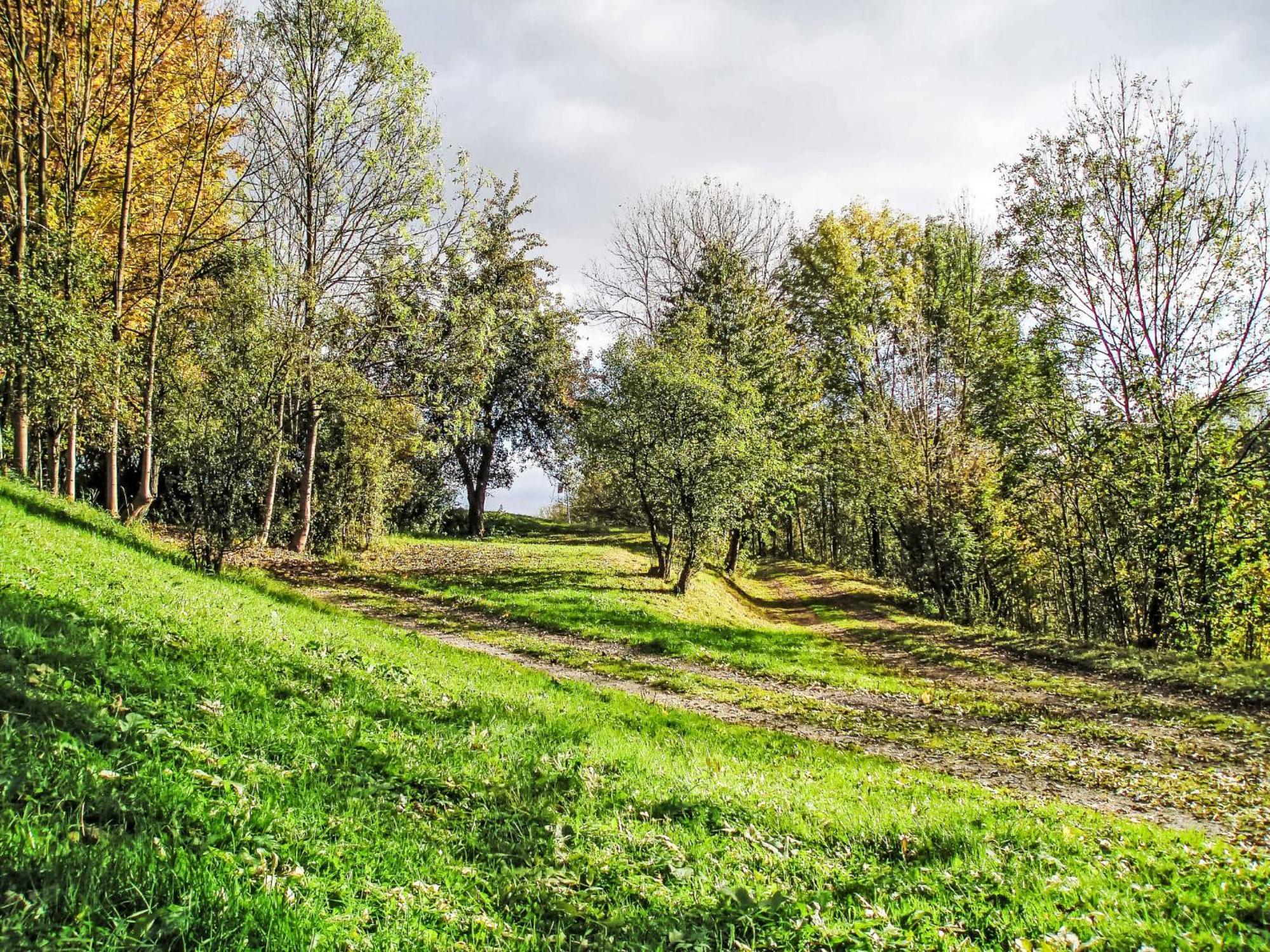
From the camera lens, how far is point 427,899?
359 centimetres

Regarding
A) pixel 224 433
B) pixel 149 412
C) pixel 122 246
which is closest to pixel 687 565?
pixel 224 433

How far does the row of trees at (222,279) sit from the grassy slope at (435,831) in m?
8.85

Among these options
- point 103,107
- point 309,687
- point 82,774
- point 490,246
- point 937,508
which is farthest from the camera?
point 490,246

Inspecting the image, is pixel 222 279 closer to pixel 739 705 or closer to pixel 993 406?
pixel 739 705

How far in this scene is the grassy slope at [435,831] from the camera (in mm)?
3004

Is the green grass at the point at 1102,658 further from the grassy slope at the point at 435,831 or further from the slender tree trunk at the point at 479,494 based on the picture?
the slender tree trunk at the point at 479,494

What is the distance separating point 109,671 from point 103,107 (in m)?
19.2

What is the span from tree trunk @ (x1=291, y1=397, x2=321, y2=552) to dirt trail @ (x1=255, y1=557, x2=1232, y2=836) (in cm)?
215

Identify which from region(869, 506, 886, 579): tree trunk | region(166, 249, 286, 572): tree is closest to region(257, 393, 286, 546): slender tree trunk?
region(166, 249, 286, 572): tree

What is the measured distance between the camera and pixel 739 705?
12.2 metres

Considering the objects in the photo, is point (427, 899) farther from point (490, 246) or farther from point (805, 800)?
point (490, 246)

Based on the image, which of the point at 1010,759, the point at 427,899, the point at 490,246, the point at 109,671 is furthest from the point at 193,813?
the point at 490,246

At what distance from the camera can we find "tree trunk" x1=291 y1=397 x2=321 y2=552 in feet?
76.7

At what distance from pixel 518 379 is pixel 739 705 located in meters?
31.9
